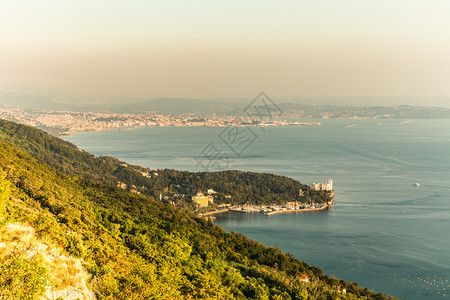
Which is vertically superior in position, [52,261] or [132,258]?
[52,261]

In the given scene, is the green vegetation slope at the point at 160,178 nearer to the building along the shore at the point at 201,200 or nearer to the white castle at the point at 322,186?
the white castle at the point at 322,186

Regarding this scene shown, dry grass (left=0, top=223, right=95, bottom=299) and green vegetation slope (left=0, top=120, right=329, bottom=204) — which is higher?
dry grass (left=0, top=223, right=95, bottom=299)

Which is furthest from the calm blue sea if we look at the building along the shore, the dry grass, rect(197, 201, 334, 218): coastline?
the dry grass

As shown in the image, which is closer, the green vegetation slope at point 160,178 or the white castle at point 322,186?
the green vegetation slope at point 160,178

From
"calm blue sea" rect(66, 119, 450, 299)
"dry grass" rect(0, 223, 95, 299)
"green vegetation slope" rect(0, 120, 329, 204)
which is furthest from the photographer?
"green vegetation slope" rect(0, 120, 329, 204)

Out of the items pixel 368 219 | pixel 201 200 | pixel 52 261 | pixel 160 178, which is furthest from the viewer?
pixel 160 178

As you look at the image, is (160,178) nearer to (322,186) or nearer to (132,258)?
(322,186)

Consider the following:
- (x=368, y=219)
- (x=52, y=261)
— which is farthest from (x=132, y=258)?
(x=368, y=219)

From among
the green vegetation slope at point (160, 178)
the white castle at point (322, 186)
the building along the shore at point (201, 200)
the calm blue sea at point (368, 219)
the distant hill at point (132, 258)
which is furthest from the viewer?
the white castle at point (322, 186)

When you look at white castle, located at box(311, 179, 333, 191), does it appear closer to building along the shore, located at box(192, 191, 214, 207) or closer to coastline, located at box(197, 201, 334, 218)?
coastline, located at box(197, 201, 334, 218)

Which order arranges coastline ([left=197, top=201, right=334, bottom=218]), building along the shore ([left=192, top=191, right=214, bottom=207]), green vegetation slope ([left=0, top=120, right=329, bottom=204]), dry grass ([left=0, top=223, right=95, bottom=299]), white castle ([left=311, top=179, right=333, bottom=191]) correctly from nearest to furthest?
dry grass ([left=0, top=223, right=95, bottom=299]) → coastline ([left=197, top=201, right=334, bottom=218]) → building along the shore ([left=192, top=191, right=214, bottom=207]) → green vegetation slope ([left=0, top=120, right=329, bottom=204]) → white castle ([left=311, top=179, right=333, bottom=191])

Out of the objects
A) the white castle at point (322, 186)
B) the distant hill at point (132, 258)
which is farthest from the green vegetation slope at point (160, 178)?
the distant hill at point (132, 258)
